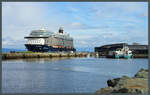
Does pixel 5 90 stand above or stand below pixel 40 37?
below

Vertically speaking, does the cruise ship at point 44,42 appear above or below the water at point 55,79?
above

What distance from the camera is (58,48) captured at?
74.4m

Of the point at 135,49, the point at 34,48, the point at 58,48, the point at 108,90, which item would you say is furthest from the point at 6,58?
the point at 135,49

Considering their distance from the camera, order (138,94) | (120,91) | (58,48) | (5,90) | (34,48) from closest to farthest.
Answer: (138,94), (120,91), (5,90), (34,48), (58,48)

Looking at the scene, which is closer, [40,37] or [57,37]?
[40,37]

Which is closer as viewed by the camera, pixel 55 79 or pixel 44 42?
pixel 55 79

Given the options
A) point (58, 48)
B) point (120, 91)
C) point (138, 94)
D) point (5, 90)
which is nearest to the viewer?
point (138, 94)

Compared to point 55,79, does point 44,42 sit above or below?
above

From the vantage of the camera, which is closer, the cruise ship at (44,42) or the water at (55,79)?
the water at (55,79)

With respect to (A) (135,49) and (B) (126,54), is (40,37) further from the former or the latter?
(A) (135,49)

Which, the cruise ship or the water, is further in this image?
the cruise ship

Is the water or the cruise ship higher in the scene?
the cruise ship

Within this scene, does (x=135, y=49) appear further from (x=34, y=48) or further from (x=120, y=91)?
(x=120, y=91)

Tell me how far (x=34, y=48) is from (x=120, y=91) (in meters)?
57.2
